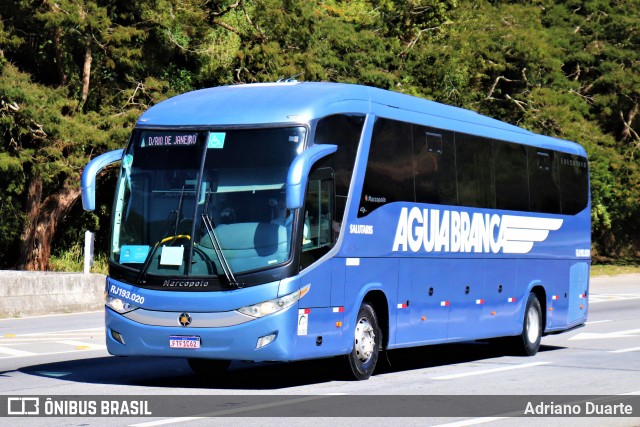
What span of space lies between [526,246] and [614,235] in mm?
49648

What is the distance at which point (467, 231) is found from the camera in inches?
662

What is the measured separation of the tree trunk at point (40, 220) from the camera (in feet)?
117

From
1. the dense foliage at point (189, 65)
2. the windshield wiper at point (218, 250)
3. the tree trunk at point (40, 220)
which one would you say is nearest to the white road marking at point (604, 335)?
the windshield wiper at point (218, 250)

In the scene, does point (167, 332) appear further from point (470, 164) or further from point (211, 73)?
point (211, 73)

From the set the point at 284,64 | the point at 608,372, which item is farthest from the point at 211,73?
the point at 608,372

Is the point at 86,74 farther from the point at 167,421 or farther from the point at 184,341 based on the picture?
the point at 167,421

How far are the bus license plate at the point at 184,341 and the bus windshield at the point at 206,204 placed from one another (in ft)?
2.27

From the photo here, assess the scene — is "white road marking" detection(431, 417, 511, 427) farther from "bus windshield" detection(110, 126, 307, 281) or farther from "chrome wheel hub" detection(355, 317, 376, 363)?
"chrome wheel hub" detection(355, 317, 376, 363)

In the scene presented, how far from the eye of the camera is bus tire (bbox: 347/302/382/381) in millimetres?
13875

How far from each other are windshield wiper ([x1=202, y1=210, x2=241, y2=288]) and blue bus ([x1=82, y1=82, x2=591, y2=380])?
0.05 feet

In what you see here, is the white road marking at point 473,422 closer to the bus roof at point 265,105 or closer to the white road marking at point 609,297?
the bus roof at point 265,105

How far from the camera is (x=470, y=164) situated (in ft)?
56.1

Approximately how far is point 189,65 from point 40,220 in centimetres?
767

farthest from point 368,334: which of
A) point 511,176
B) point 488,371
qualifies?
point 511,176
